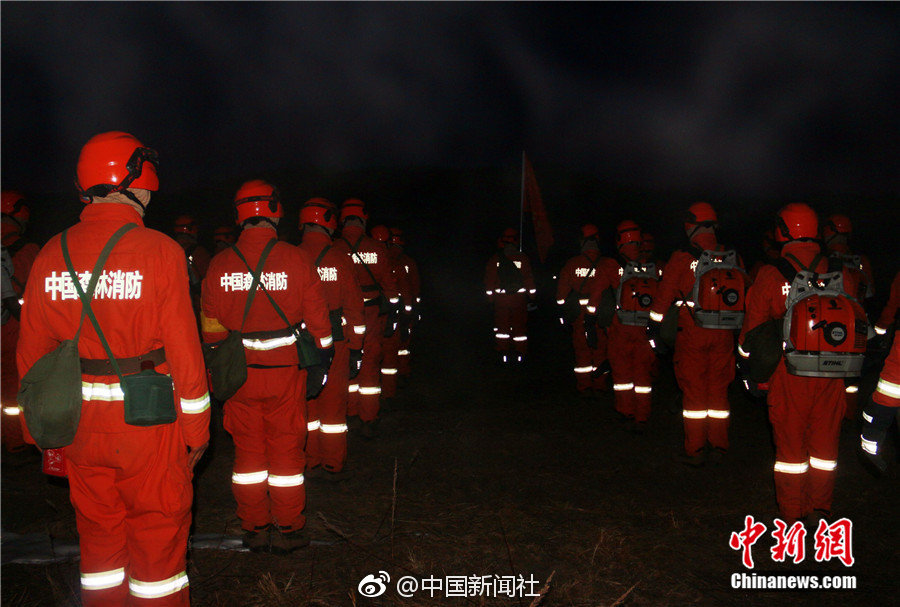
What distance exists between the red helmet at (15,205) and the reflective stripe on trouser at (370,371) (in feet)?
12.4

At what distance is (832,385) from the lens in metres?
4.10

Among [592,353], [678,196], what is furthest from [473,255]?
[592,353]

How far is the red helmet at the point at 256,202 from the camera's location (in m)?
4.16

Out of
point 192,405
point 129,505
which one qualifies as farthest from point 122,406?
point 129,505

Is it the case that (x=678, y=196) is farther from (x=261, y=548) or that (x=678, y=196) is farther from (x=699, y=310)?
(x=261, y=548)

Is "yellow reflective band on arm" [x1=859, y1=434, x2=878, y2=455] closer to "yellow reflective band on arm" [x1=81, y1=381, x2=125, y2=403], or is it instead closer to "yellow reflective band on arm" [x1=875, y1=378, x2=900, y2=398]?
"yellow reflective band on arm" [x1=875, y1=378, x2=900, y2=398]

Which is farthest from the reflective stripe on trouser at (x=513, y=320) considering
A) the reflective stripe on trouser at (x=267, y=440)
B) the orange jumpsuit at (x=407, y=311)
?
the reflective stripe on trouser at (x=267, y=440)

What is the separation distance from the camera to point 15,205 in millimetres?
6043

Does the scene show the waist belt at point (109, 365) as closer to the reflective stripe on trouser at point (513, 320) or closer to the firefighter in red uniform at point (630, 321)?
the firefighter in red uniform at point (630, 321)

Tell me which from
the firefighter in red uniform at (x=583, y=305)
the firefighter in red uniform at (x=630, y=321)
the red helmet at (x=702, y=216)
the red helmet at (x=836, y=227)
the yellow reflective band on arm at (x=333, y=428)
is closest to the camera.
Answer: the yellow reflective band on arm at (x=333, y=428)

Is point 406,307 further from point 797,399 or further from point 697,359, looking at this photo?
point 797,399

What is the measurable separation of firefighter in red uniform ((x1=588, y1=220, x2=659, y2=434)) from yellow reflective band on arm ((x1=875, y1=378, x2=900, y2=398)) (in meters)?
3.44
